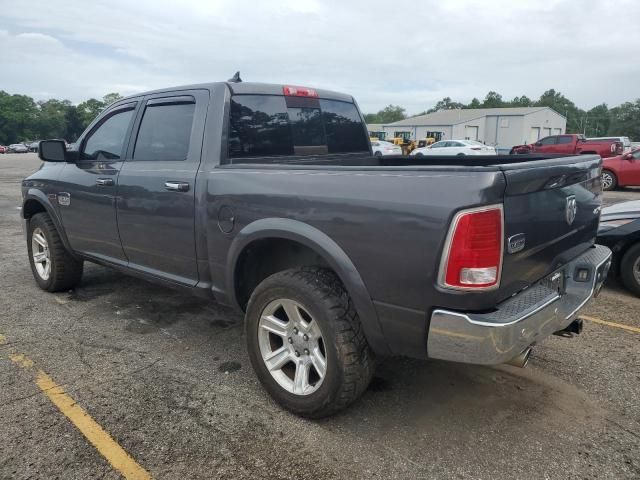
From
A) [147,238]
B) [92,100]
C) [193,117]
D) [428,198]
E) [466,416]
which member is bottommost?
[466,416]

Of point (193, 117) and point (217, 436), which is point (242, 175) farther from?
point (217, 436)

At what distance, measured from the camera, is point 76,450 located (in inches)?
98.5

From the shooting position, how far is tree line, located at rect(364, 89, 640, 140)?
103m

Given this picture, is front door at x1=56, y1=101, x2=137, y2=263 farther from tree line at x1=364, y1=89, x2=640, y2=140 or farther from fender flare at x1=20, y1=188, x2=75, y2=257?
tree line at x1=364, y1=89, x2=640, y2=140

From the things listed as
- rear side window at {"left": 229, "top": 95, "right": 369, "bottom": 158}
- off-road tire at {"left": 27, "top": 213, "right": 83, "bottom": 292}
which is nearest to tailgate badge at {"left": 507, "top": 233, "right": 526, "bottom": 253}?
rear side window at {"left": 229, "top": 95, "right": 369, "bottom": 158}

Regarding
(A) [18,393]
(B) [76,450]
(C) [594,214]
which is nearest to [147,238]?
(A) [18,393]

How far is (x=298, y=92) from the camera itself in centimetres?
377

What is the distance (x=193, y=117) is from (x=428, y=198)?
195cm

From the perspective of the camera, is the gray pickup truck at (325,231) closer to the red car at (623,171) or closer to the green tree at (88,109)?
the red car at (623,171)

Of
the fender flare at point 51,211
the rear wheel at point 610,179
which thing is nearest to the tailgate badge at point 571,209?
the fender flare at point 51,211

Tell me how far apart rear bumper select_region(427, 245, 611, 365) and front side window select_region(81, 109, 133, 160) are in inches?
118

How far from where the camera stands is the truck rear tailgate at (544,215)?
2186 mm

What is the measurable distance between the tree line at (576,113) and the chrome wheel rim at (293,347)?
346ft

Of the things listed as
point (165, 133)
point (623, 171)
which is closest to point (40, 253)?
point (165, 133)
